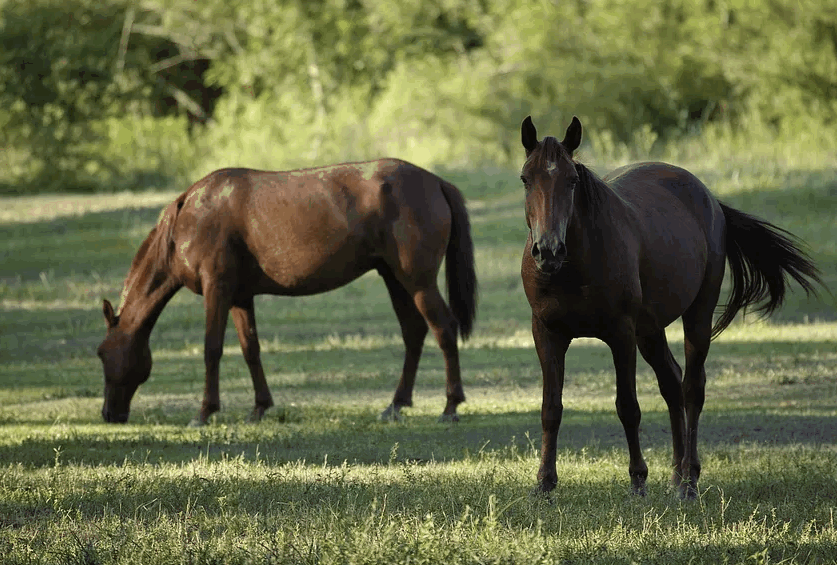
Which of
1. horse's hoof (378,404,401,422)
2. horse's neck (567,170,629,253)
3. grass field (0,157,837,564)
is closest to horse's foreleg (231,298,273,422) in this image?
grass field (0,157,837,564)

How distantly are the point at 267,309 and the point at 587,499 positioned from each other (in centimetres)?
1400

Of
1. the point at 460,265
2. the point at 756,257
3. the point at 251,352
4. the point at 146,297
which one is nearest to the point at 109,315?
the point at 146,297

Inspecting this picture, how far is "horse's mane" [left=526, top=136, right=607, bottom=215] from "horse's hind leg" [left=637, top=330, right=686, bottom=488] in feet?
3.36

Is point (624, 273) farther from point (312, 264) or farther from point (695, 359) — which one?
point (312, 264)

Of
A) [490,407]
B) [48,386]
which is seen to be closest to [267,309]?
[48,386]

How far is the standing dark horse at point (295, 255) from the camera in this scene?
1222cm

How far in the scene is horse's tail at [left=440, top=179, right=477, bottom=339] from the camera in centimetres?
1262

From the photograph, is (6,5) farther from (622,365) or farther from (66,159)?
(622,365)

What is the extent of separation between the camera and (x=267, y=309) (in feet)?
70.2

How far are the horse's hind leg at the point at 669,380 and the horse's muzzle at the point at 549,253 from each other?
1.40m

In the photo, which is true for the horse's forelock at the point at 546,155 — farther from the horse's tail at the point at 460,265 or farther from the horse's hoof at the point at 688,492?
the horse's tail at the point at 460,265

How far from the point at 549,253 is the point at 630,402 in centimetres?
144

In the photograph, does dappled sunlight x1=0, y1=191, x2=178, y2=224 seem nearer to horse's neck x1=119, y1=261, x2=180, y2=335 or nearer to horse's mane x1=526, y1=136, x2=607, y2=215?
horse's neck x1=119, y1=261, x2=180, y2=335

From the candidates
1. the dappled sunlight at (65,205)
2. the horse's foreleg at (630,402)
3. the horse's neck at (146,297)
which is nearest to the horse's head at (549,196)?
the horse's foreleg at (630,402)
